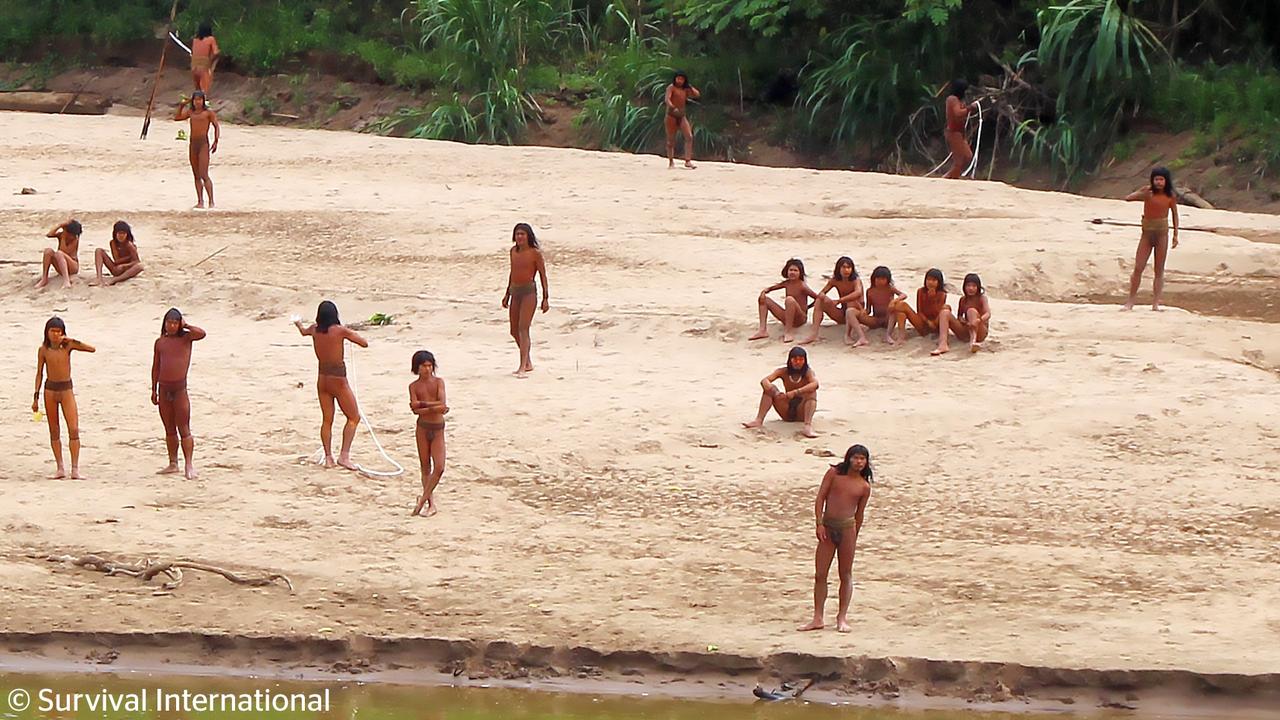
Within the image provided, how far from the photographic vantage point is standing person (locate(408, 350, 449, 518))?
10531 millimetres

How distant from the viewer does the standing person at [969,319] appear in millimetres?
13883

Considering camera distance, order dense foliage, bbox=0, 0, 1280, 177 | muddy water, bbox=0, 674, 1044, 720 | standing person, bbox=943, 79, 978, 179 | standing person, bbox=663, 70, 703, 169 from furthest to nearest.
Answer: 1. dense foliage, bbox=0, 0, 1280, 177
2. standing person, bbox=943, 79, 978, 179
3. standing person, bbox=663, 70, 703, 169
4. muddy water, bbox=0, 674, 1044, 720

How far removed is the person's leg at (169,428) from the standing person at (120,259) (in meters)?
4.83

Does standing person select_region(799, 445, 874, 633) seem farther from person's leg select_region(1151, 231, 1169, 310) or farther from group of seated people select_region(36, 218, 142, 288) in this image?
group of seated people select_region(36, 218, 142, 288)

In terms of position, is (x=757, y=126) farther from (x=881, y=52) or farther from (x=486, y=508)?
(x=486, y=508)

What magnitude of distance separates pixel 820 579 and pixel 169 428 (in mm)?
4123

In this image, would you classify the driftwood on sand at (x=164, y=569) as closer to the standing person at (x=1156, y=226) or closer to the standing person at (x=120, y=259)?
the standing person at (x=120, y=259)

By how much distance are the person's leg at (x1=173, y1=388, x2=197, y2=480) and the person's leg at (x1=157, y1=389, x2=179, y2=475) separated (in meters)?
0.02

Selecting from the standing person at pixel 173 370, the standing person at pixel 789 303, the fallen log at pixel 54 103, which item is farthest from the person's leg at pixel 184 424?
the fallen log at pixel 54 103

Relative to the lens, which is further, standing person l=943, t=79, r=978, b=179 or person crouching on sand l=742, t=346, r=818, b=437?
standing person l=943, t=79, r=978, b=179

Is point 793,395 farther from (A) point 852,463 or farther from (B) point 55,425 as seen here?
(B) point 55,425

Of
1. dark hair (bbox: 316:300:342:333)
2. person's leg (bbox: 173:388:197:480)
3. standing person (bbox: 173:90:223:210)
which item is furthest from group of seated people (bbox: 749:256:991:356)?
standing person (bbox: 173:90:223:210)

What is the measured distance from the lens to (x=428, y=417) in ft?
34.8

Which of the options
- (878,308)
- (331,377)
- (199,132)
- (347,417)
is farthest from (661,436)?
(199,132)
